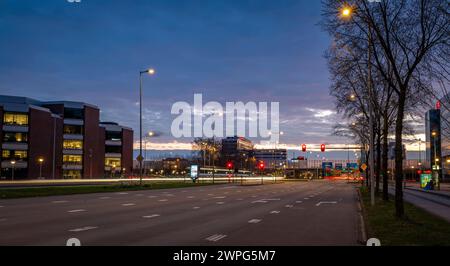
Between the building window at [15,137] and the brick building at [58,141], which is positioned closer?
the building window at [15,137]

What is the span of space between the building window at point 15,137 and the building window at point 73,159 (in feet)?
46.0

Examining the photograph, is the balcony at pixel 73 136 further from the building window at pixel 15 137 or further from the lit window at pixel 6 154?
the lit window at pixel 6 154

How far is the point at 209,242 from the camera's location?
11930 mm

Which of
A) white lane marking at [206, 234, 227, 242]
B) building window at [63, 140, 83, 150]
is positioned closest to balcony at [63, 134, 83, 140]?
building window at [63, 140, 83, 150]

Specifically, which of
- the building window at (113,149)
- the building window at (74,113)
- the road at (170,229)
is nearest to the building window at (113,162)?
the building window at (113,149)

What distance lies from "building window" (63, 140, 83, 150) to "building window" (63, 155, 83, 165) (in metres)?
1.91

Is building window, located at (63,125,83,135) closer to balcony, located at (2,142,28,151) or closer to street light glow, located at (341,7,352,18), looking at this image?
balcony, located at (2,142,28,151)

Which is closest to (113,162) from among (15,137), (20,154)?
(20,154)

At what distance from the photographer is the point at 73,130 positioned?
10706 cm

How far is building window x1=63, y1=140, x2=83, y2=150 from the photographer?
4129 inches

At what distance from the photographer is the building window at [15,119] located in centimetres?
8869
